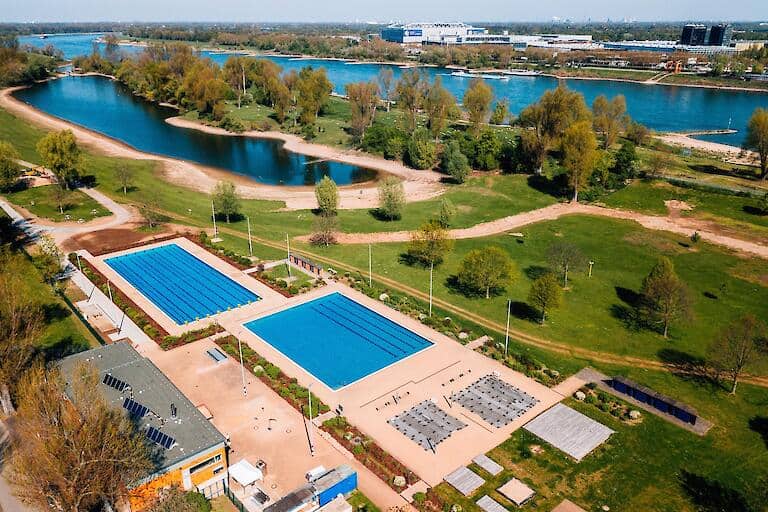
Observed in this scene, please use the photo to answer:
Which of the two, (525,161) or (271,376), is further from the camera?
(525,161)

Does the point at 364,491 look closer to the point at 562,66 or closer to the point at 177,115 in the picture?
the point at 177,115

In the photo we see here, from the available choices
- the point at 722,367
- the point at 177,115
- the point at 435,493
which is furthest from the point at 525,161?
the point at 177,115

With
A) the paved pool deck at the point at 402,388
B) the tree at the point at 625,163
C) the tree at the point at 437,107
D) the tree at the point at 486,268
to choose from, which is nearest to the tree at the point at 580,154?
the tree at the point at 625,163

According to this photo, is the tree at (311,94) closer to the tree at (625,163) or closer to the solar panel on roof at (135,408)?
the tree at (625,163)

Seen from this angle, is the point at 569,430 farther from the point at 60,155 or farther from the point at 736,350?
the point at 60,155

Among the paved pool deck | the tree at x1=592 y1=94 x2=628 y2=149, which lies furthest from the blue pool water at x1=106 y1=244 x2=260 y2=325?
the tree at x1=592 y1=94 x2=628 y2=149

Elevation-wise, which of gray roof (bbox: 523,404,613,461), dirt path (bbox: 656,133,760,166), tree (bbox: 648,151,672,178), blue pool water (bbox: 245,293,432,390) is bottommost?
blue pool water (bbox: 245,293,432,390)

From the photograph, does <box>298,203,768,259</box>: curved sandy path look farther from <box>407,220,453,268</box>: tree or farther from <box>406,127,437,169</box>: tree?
<box>406,127,437,169</box>: tree
